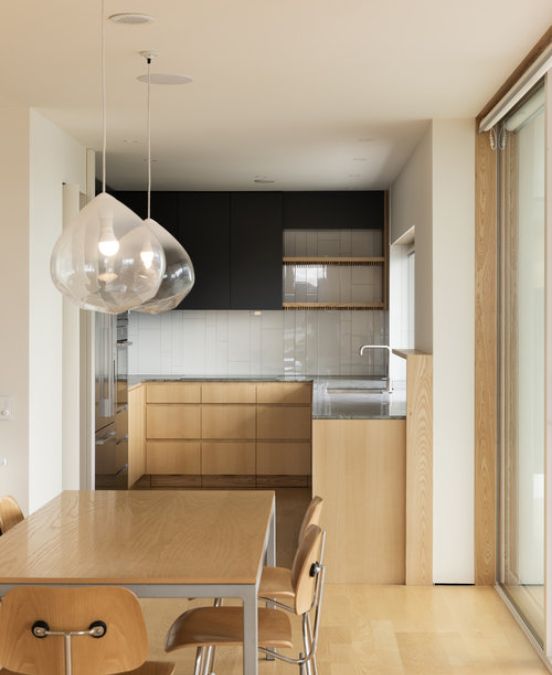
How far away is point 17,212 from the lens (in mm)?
5418

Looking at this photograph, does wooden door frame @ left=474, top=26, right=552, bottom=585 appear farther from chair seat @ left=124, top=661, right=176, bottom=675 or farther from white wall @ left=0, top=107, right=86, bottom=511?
chair seat @ left=124, top=661, right=176, bottom=675

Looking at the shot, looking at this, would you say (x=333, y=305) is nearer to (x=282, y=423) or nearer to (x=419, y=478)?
(x=282, y=423)

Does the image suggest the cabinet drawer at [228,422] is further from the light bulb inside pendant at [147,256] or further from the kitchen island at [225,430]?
the light bulb inside pendant at [147,256]

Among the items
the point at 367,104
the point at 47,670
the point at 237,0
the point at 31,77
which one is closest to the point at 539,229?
the point at 367,104

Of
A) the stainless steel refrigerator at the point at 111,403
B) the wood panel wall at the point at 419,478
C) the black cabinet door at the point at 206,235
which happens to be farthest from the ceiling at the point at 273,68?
the black cabinet door at the point at 206,235

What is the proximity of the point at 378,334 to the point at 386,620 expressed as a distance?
15.2 feet

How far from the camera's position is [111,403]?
7.32 metres

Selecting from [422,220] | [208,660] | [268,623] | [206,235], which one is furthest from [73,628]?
[206,235]

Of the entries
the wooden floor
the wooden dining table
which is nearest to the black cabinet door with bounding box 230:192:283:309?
the wooden floor

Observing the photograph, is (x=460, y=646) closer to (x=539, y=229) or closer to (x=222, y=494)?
(x=222, y=494)

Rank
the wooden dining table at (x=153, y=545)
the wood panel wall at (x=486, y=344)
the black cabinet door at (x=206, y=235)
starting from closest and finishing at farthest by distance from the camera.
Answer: the wooden dining table at (x=153, y=545)
the wood panel wall at (x=486, y=344)
the black cabinet door at (x=206, y=235)

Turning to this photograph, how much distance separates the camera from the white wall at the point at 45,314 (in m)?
5.50

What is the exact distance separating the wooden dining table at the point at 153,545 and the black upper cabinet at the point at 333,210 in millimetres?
4956

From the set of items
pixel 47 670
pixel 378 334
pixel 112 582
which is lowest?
pixel 47 670
